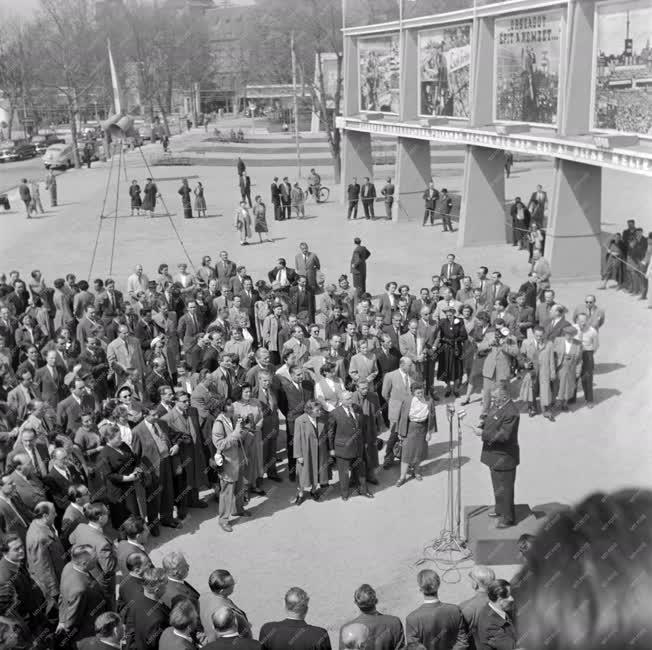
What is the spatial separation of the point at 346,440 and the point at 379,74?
935 inches

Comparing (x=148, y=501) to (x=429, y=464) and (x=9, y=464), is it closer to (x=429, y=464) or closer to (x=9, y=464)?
(x=9, y=464)

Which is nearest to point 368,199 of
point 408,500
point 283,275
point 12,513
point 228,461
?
point 283,275

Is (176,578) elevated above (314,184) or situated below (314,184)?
above

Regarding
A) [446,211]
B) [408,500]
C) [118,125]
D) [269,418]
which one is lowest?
[408,500]

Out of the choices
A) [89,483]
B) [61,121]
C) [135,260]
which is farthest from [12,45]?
[89,483]

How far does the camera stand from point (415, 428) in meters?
10.8

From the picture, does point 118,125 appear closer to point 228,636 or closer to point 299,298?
point 299,298

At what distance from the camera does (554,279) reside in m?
21.1

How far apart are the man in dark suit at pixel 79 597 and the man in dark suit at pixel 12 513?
50.5 inches

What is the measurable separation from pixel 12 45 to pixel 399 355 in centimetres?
7257

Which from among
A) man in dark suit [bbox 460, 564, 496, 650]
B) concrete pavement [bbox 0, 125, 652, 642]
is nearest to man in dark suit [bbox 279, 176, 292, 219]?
concrete pavement [bbox 0, 125, 652, 642]

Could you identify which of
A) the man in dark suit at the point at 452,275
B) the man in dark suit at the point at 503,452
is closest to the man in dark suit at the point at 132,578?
the man in dark suit at the point at 503,452

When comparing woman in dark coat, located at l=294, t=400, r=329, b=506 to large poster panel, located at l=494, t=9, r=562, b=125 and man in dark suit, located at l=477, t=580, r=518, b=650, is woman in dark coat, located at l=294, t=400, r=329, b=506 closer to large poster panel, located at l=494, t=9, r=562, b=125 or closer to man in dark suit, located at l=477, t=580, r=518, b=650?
man in dark suit, located at l=477, t=580, r=518, b=650

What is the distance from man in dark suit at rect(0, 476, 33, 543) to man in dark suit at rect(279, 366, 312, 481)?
3.91 metres
